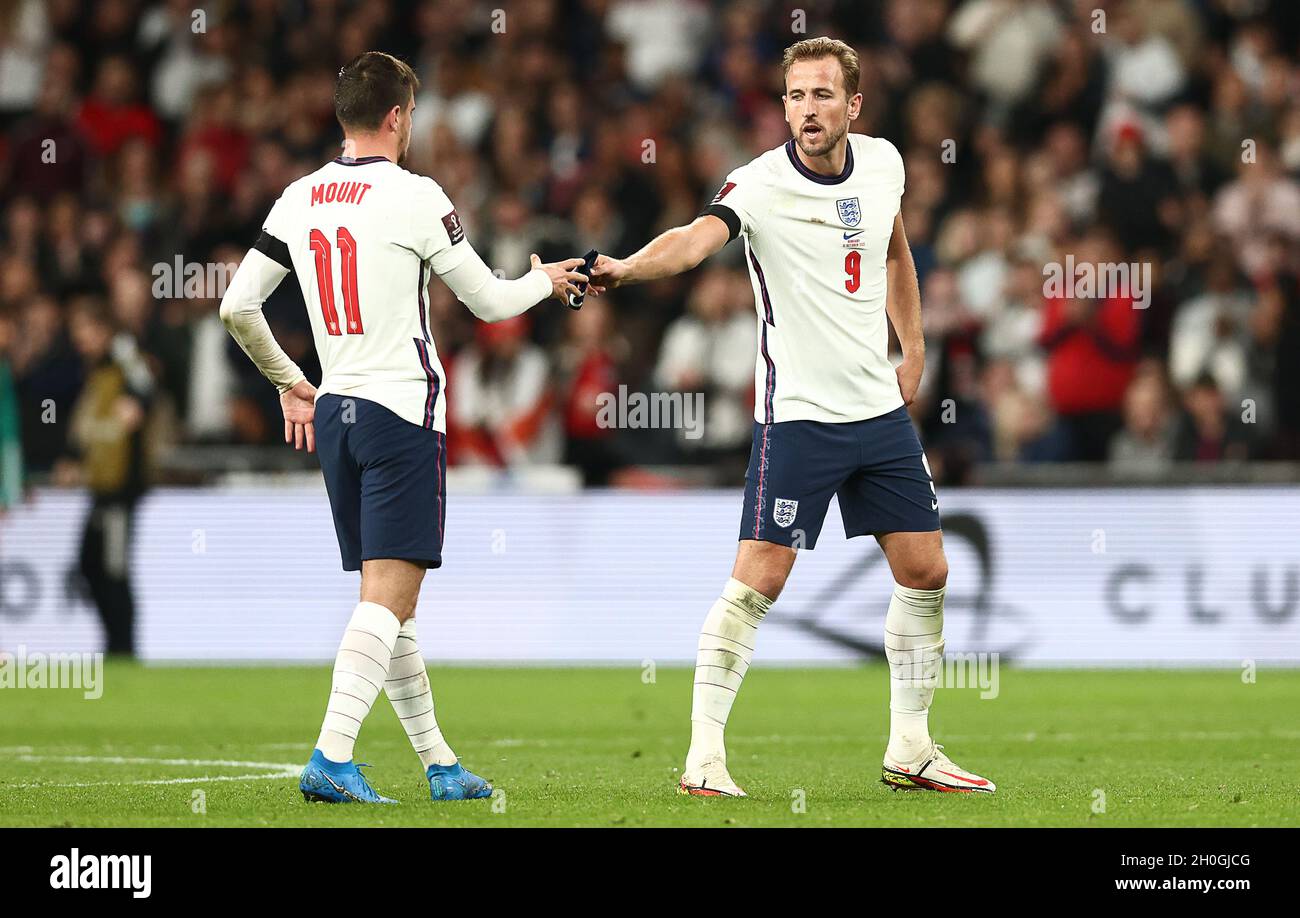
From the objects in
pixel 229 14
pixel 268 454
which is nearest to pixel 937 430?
pixel 268 454

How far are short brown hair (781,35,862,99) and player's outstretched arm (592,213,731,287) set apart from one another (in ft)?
2.33

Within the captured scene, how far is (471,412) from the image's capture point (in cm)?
1581

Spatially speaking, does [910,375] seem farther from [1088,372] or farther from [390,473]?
[1088,372]

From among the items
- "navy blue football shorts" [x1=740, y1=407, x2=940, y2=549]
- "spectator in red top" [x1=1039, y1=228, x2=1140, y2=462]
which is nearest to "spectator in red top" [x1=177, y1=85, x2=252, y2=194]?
"spectator in red top" [x1=1039, y1=228, x2=1140, y2=462]

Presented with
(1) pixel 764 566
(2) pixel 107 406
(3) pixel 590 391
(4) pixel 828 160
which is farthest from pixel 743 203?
(2) pixel 107 406

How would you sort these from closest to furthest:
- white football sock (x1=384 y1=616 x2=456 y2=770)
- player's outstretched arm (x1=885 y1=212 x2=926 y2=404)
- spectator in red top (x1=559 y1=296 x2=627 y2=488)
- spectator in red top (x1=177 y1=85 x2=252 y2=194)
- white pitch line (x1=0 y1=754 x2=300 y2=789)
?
white football sock (x1=384 y1=616 x2=456 y2=770)
player's outstretched arm (x1=885 y1=212 x2=926 y2=404)
white pitch line (x1=0 y1=754 x2=300 y2=789)
spectator in red top (x1=559 y1=296 x2=627 y2=488)
spectator in red top (x1=177 y1=85 x2=252 y2=194)

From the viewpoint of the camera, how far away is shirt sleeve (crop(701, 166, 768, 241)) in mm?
7492

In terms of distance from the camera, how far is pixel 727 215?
7.47 meters

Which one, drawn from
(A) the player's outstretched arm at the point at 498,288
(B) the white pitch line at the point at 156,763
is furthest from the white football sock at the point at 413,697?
(A) the player's outstretched arm at the point at 498,288

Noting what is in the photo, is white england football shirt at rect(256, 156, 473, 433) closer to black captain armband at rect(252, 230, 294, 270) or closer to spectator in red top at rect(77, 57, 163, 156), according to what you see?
black captain armband at rect(252, 230, 294, 270)

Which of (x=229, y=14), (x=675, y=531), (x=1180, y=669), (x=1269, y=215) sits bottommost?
(x=1180, y=669)

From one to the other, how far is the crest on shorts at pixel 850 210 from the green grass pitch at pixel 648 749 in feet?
6.78
